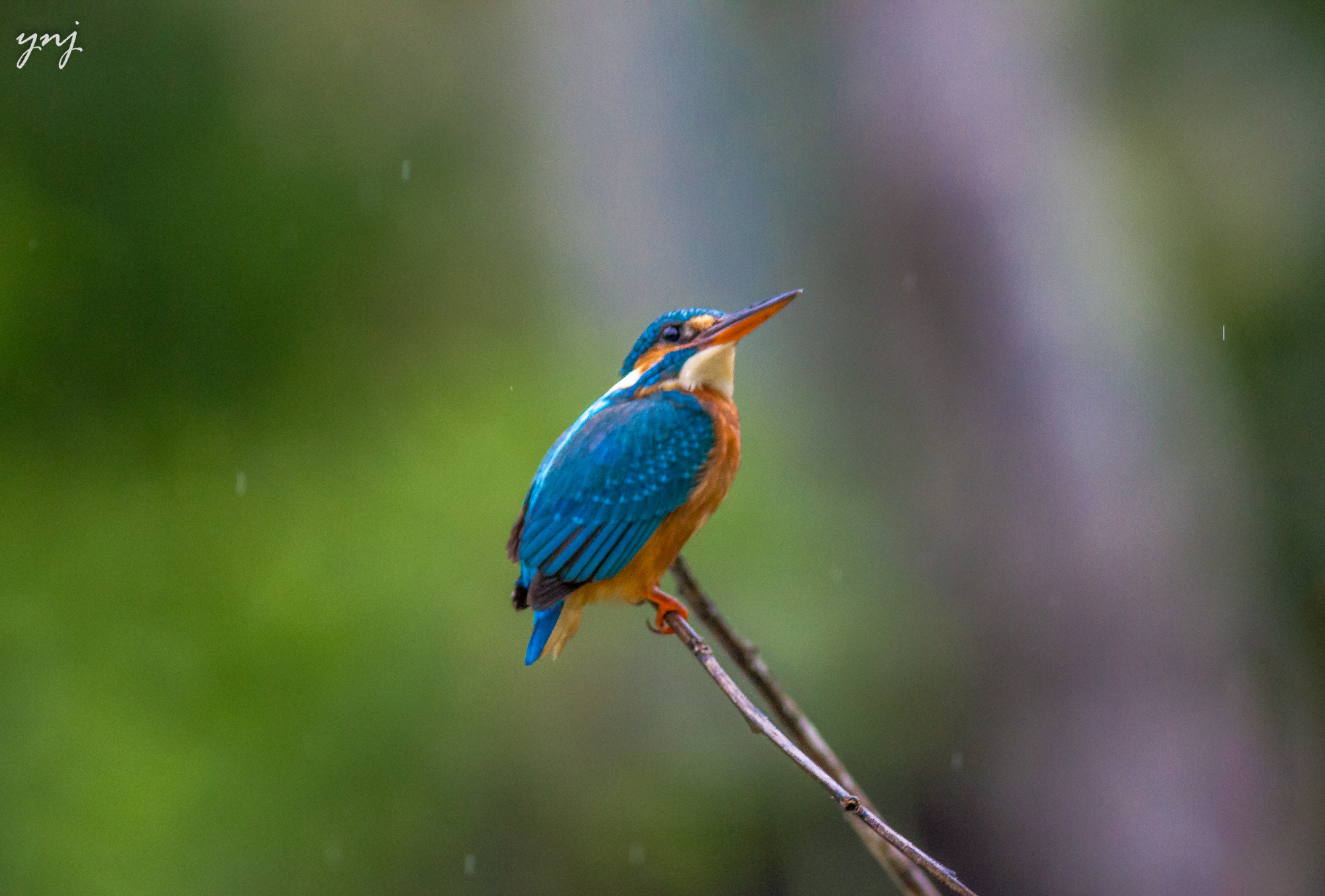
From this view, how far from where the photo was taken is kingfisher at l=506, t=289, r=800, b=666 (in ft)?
5.81

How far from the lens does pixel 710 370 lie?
206 cm

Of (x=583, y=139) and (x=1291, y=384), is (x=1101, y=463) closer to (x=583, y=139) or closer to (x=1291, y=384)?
(x=1291, y=384)

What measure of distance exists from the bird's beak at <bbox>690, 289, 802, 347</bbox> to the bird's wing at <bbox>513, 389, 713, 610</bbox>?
139mm

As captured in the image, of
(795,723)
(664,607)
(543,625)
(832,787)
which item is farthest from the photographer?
(664,607)

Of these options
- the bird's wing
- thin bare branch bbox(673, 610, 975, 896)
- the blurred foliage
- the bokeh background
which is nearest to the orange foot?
the bird's wing

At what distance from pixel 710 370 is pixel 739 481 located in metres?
2.59

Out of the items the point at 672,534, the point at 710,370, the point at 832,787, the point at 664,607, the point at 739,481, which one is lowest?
the point at 832,787

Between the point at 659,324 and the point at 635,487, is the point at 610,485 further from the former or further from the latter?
the point at 659,324

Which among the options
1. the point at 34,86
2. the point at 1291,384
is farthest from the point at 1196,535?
the point at 34,86

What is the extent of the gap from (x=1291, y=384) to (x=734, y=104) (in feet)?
10.00

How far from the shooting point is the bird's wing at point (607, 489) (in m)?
1.76

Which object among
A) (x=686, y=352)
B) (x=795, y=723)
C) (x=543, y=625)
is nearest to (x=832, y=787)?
(x=795, y=723)

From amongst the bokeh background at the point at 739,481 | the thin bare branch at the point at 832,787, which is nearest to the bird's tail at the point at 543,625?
the thin bare branch at the point at 832,787

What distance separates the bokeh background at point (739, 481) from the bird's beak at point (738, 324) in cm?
224
